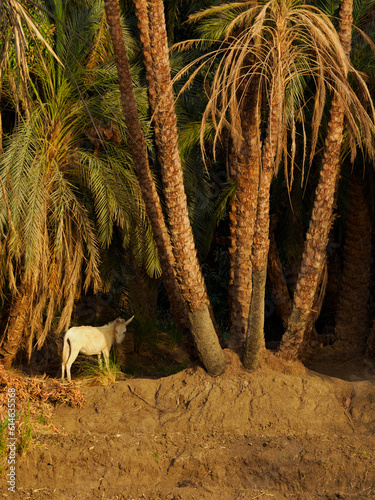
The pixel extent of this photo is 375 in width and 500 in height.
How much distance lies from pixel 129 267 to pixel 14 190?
3897 millimetres

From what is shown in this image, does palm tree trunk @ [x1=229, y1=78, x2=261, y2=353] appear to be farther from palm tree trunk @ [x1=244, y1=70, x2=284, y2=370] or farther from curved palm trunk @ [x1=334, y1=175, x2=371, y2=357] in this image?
curved palm trunk @ [x1=334, y1=175, x2=371, y2=357]

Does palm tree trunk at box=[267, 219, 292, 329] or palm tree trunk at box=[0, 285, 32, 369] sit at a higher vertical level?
palm tree trunk at box=[267, 219, 292, 329]

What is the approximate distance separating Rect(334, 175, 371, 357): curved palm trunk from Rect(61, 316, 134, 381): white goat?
488 centimetres

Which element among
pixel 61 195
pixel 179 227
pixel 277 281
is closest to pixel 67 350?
pixel 61 195

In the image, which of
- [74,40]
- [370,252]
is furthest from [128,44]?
[370,252]

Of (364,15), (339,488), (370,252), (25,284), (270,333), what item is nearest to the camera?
(339,488)

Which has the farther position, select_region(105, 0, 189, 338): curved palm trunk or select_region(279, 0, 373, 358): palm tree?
select_region(105, 0, 189, 338): curved palm trunk

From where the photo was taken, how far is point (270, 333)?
14.5 meters

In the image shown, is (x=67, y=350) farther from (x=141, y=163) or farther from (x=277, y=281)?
(x=277, y=281)

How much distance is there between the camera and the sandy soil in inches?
270

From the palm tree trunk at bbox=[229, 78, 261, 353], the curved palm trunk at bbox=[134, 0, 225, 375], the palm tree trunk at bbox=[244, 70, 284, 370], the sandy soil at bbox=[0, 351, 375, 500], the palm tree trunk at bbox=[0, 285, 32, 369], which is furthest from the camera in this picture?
the palm tree trunk at bbox=[0, 285, 32, 369]

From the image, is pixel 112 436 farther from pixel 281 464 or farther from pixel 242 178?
pixel 242 178

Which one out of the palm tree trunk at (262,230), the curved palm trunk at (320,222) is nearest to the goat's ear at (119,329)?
the palm tree trunk at (262,230)

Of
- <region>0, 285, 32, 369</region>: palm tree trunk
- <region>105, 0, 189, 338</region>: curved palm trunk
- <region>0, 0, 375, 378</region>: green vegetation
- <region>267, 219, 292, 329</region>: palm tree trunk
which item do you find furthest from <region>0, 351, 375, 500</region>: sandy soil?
<region>267, 219, 292, 329</region>: palm tree trunk
